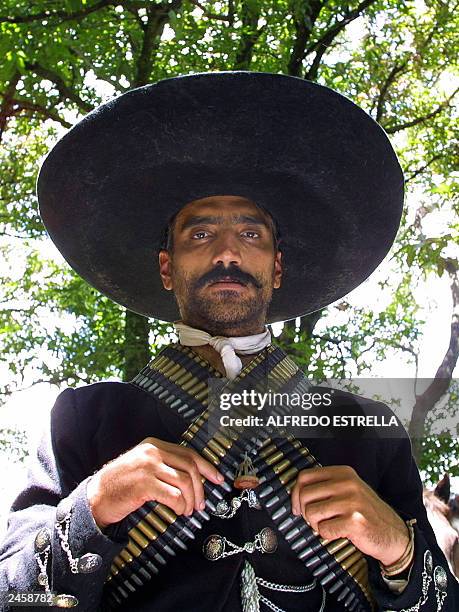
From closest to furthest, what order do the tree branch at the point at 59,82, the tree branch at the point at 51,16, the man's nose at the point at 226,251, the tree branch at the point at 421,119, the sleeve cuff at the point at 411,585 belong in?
the sleeve cuff at the point at 411,585 < the man's nose at the point at 226,251 < the tree branch at the point at 51,16 < the tree branch at the point at 59,82 < the tree branch at the point at 421,119

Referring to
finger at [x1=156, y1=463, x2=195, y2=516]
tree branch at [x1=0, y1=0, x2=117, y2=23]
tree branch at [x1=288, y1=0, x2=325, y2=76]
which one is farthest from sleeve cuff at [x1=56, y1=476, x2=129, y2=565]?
tree branch at [x1=288, y1=0, x2=325, y2=76]

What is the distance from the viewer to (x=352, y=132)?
3420 mm

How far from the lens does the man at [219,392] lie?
8.81 ft

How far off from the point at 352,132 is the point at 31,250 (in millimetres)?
10497

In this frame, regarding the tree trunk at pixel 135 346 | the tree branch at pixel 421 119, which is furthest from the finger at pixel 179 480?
the tree branch at pixel 421 119

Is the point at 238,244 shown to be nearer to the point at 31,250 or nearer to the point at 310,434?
the point at 310,434

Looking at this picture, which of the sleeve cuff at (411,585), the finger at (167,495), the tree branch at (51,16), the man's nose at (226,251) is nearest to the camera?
the finger at (167,495)

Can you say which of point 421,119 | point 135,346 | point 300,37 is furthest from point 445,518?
point 421,119

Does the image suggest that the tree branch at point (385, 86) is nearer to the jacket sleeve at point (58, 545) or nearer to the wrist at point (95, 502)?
the jacket sleeve at point (58, 545)

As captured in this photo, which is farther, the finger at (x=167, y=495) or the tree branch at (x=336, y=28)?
the tree branch at (x=336, y=28)

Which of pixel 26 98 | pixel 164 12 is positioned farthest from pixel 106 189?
pixel 26 98

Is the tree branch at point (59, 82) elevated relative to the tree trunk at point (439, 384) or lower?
elevated

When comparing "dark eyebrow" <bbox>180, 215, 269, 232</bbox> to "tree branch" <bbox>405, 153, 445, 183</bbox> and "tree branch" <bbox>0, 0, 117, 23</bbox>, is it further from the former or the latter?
"tree branch" <bbox>405, 153, 445, 183</bbox>

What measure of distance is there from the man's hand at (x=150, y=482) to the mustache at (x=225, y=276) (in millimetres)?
946
